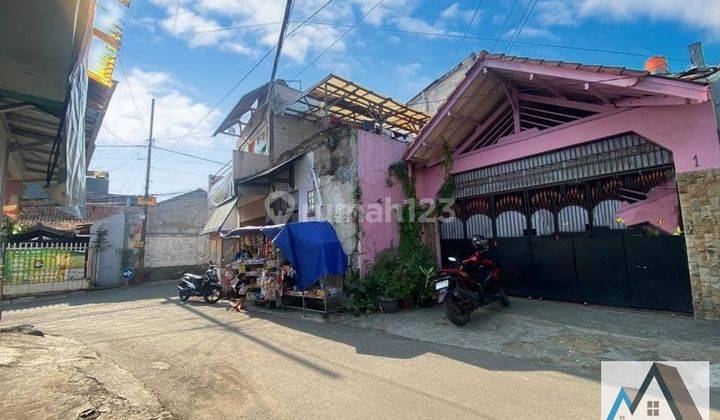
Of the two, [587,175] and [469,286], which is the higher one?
[587,175]

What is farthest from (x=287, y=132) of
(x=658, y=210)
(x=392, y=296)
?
(x=658, y=210)

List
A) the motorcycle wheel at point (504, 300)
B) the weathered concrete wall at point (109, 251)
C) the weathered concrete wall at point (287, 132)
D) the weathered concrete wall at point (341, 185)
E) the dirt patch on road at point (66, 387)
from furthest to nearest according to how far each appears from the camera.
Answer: the weathered concrete wall at point (109, 251), the weathered concrete wall at point (287, 132), the weathered concrete wall at point (341, 185), the motorcycle wheel at point (504, 300), the dirt patch on road at point (66, 387)

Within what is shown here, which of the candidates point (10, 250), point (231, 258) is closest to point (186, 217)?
point (10, 250)

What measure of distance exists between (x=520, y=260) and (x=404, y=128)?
801cm

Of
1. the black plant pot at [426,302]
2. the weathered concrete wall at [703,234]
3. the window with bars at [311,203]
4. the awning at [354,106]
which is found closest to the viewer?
the weathered concrete wall at [703,234]

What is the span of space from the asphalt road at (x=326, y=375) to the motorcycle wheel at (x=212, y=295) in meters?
3.67

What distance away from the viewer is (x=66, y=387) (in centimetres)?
383

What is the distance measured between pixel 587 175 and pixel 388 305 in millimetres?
4862

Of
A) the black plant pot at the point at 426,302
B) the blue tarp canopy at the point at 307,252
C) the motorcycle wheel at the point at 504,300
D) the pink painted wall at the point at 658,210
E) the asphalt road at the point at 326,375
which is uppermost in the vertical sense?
the pink painted wall at the point at 658,210

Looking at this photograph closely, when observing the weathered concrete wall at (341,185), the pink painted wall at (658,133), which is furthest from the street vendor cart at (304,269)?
the pink painted wall at (658,133)

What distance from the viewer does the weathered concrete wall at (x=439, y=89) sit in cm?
1471

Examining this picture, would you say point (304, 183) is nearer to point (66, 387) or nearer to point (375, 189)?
A: point (375, 189)

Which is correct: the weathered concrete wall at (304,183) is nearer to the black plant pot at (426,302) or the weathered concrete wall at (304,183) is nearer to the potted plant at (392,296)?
the potted plant at (392,296)

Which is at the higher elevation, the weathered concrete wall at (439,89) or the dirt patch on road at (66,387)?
the weathered concrete wall at (439,89)
